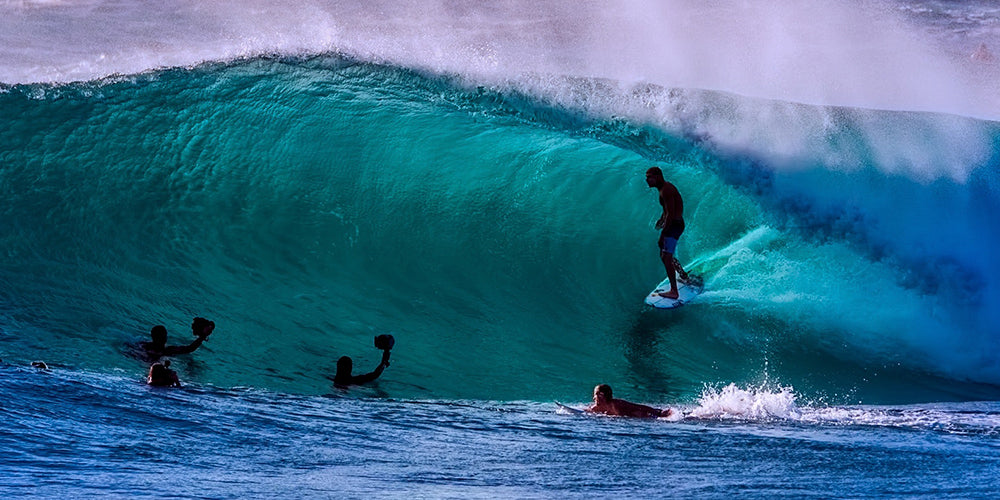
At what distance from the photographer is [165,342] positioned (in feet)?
30.5

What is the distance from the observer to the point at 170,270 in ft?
A: 36.4

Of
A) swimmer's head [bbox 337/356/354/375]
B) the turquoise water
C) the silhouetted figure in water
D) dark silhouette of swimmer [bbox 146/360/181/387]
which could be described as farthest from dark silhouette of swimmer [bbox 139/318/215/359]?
the silhouetted figure in water

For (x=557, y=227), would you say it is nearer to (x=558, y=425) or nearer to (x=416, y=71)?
(x=416, y=71)

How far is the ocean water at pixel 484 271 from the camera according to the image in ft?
21.3

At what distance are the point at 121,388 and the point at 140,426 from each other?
1106mm

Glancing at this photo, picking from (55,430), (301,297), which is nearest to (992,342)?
(301,297)

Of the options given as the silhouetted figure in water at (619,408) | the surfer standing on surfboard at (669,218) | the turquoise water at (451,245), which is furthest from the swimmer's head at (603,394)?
the surfer standing on surfboard at (669,218)

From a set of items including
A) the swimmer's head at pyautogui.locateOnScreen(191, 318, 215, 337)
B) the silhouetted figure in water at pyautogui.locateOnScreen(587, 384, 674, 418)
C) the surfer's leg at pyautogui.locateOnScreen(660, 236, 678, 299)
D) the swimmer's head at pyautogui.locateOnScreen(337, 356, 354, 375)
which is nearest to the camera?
the silhouetted figure in water at pyautogui.locateOnScreen(587, 384, 674, 418)

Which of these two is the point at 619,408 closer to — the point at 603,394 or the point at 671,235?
the point at 603,394

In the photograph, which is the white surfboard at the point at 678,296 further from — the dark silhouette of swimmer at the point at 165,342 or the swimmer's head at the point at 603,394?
the dark silhouette of swimmer at the point at 165,342

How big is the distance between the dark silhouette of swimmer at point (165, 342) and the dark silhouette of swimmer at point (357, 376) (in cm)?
113

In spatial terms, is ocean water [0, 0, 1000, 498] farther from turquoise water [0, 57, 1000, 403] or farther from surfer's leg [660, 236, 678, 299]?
surfer's leg [660, 236, 678, 299]

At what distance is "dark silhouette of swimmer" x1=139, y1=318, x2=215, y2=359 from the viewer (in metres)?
9.14

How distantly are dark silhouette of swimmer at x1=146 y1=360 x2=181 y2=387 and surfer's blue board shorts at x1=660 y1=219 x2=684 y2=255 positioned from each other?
4.78 metres
